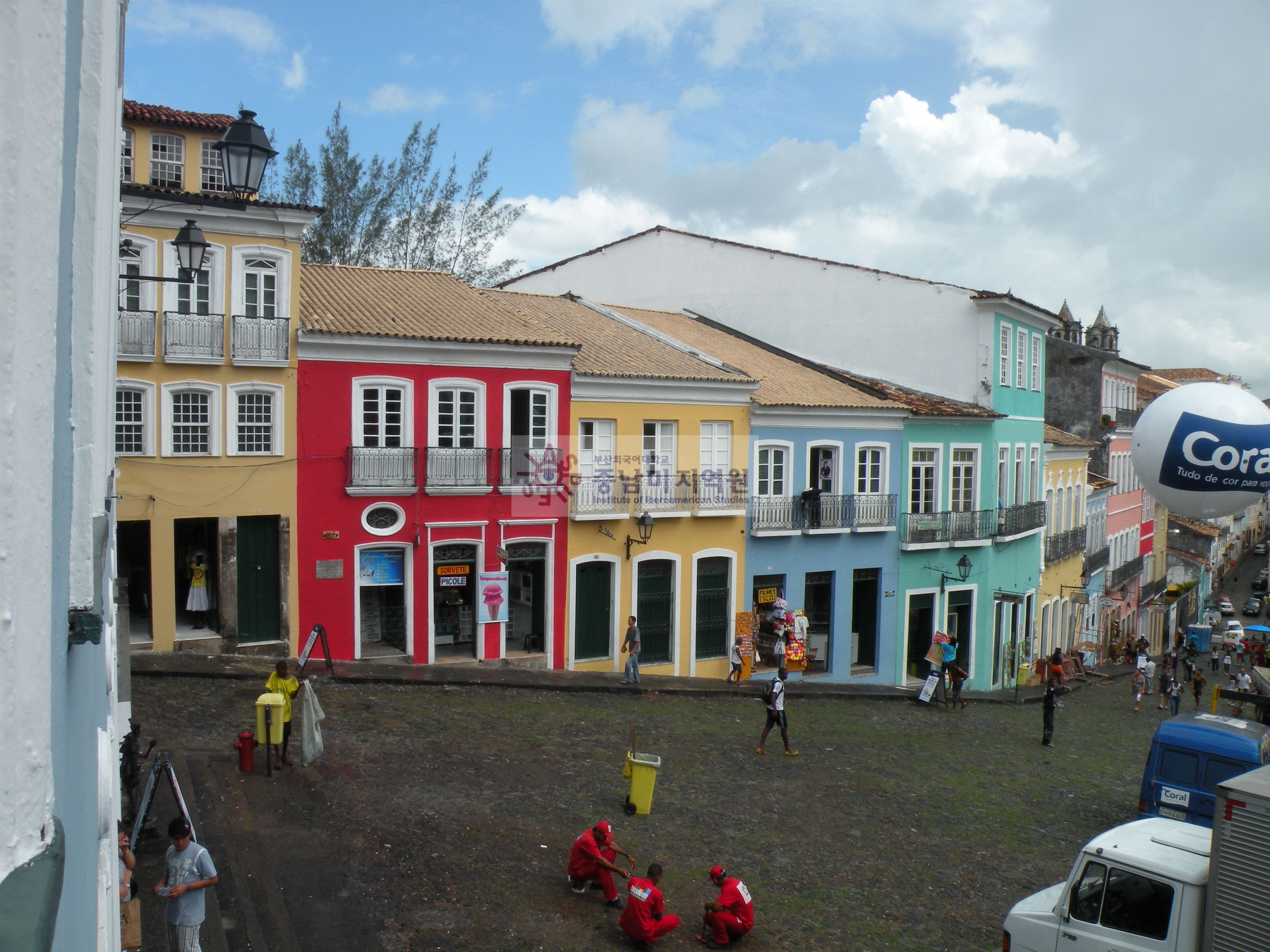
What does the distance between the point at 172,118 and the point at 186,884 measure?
16.8m

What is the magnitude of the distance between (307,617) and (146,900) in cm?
1102

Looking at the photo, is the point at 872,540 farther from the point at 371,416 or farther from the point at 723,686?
the point at 371,416

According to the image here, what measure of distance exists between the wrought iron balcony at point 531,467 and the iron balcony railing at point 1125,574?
31.5 metres

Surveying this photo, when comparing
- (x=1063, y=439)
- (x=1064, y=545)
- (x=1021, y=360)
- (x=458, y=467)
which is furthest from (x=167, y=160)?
(x=1064, y=545)

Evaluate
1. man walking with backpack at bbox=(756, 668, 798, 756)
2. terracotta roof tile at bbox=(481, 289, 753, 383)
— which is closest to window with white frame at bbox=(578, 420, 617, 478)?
terracotta roof tile at bbox=(481, 289, 753, 383)

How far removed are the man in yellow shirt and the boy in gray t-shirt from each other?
5.10 meters

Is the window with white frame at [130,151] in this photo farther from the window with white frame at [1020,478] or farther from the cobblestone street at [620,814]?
the window with white frame at [1020,478]

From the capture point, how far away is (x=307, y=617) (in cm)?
2103

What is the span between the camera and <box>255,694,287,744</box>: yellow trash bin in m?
13.5

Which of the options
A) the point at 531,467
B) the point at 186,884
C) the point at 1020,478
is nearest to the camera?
the point at 186,884

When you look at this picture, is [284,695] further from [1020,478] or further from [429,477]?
[1020,478]

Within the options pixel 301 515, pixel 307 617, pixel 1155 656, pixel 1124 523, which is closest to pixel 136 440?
pixel 301 515

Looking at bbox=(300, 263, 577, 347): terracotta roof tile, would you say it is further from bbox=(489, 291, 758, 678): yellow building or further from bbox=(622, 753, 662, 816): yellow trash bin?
bbox=(622, 753, 662, 816): yellow trash bin

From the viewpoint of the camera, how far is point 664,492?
2500cm
